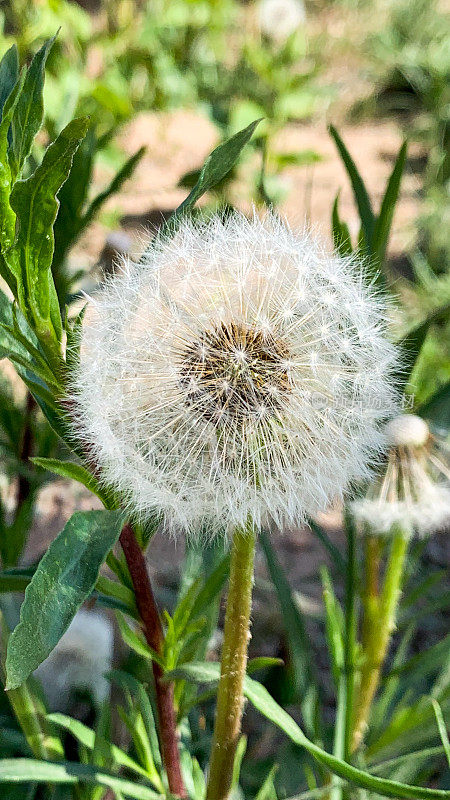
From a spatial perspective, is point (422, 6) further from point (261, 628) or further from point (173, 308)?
point (173, 308)

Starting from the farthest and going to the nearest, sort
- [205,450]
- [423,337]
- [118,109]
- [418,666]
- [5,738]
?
[118,109] → [418,666] → [5,738] → [423,337] → [205,450]

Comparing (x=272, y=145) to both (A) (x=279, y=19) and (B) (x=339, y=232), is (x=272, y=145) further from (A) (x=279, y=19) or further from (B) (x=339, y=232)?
(B) (x=339, y=232)

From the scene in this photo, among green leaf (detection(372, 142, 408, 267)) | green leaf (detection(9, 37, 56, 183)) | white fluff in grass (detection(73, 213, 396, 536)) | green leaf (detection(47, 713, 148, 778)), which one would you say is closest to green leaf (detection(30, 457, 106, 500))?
white fluff in grass (detection(73, 213, 396, 536))

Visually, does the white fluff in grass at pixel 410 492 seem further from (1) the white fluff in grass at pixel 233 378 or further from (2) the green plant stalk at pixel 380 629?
(1) the white fluff in grass at pixel 233 378

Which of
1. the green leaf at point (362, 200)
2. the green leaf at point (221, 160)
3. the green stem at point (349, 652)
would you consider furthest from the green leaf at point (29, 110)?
the green stem at point (349, 652)

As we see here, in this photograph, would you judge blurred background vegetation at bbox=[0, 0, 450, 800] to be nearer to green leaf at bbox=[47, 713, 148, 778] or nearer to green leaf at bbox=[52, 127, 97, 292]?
green leaf at bbox=[52, 127, 97, 292]

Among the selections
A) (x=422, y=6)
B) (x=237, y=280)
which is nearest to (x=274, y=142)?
(x=422, y=6)
